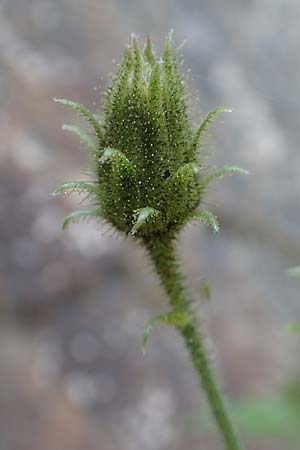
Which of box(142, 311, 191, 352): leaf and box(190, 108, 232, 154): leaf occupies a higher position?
box(190, 108, 232, 154): leaf

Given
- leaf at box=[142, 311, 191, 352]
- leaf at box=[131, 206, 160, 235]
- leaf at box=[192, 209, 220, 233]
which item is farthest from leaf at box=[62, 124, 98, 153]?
leaf at box=[142, 311, 191, 352]

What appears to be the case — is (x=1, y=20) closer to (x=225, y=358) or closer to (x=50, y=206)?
(x=50, y=206)

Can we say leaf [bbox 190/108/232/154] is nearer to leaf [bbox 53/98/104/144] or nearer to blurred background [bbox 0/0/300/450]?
leaf [bbox 53/98/104/144]

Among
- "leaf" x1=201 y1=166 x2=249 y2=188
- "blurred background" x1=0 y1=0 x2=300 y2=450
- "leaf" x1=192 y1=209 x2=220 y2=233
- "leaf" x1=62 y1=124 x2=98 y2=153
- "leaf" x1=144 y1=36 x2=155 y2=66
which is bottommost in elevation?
"leaf" x1=192 y1=209 x2=220 y2=233

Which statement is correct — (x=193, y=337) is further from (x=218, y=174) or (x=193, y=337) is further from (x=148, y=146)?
(x=148, y=146)

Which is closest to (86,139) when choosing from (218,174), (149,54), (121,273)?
(149,54)

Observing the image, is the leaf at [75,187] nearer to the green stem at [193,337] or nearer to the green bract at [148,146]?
the green bract at [148,146]
